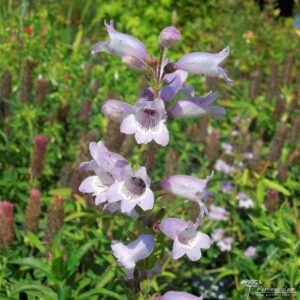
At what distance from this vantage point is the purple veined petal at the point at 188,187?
1624mm

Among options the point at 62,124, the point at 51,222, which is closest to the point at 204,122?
the point at 62,124

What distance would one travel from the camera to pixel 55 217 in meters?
2.45

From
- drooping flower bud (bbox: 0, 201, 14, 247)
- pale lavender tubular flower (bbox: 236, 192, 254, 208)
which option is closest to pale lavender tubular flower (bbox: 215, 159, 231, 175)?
pale lavender tubular flower (bbox: 236, 192, 254, 208)

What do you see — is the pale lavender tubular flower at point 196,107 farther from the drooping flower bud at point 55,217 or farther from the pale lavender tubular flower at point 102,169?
the drooping flower bud at point 55,217

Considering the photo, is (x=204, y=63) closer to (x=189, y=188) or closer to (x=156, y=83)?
(x=156, y=83)

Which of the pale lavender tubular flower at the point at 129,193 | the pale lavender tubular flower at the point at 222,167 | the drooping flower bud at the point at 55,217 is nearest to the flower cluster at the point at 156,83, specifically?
the pale lavender tubular flower at the point at 129,193

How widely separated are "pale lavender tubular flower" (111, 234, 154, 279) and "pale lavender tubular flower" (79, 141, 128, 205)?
0.49 ft

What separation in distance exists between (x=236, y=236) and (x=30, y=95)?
61.7 inches

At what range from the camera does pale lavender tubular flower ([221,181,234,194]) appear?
3457 millimetres

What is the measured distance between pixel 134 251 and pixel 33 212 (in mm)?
1078

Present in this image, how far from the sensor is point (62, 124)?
12.2ft

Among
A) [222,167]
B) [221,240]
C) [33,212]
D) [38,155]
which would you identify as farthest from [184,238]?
[222,167]

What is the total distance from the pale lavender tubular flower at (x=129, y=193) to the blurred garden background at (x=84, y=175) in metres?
0.18

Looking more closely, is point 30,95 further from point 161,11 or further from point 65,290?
point 161,11
